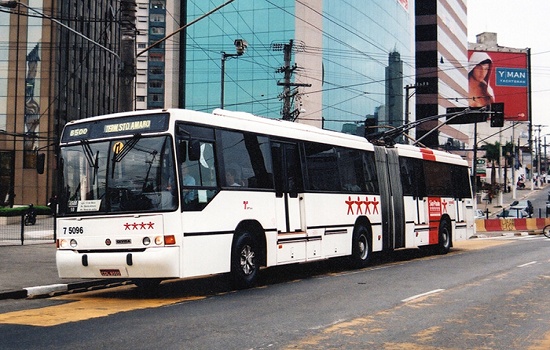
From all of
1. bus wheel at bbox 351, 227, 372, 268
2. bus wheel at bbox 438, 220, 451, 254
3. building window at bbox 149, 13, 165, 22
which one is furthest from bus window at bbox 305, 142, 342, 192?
building window at bbox 149, 13, 165, 22

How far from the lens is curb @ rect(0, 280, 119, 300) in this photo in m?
12.7

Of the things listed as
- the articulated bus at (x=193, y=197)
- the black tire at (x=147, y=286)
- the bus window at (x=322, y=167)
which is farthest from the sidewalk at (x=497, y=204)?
the black tire at (x=147, y=286)

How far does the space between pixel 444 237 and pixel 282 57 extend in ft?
165

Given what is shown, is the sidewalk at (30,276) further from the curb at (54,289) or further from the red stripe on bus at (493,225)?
the red stripe on bus at (493,225)

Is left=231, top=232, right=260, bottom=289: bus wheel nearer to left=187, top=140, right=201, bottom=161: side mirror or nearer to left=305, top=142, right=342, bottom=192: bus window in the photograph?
left=187, top=140, right=201, bottom=161: side mirror

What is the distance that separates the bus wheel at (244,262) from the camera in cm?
1299

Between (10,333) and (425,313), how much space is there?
5.43 metres

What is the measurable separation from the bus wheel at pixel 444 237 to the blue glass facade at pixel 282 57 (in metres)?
44.2

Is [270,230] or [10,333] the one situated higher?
Result: [270,230]

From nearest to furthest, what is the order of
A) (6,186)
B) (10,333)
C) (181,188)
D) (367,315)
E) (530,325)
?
(10,333) < (530,325) < (367,315) < (181,188) < (6,186)

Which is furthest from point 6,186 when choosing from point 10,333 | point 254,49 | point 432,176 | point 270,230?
point 10,333

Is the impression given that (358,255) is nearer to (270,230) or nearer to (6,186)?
(270,230)

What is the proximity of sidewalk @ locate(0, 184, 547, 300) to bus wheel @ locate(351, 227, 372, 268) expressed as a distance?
19.5 ft

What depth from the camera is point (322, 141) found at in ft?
54.5
